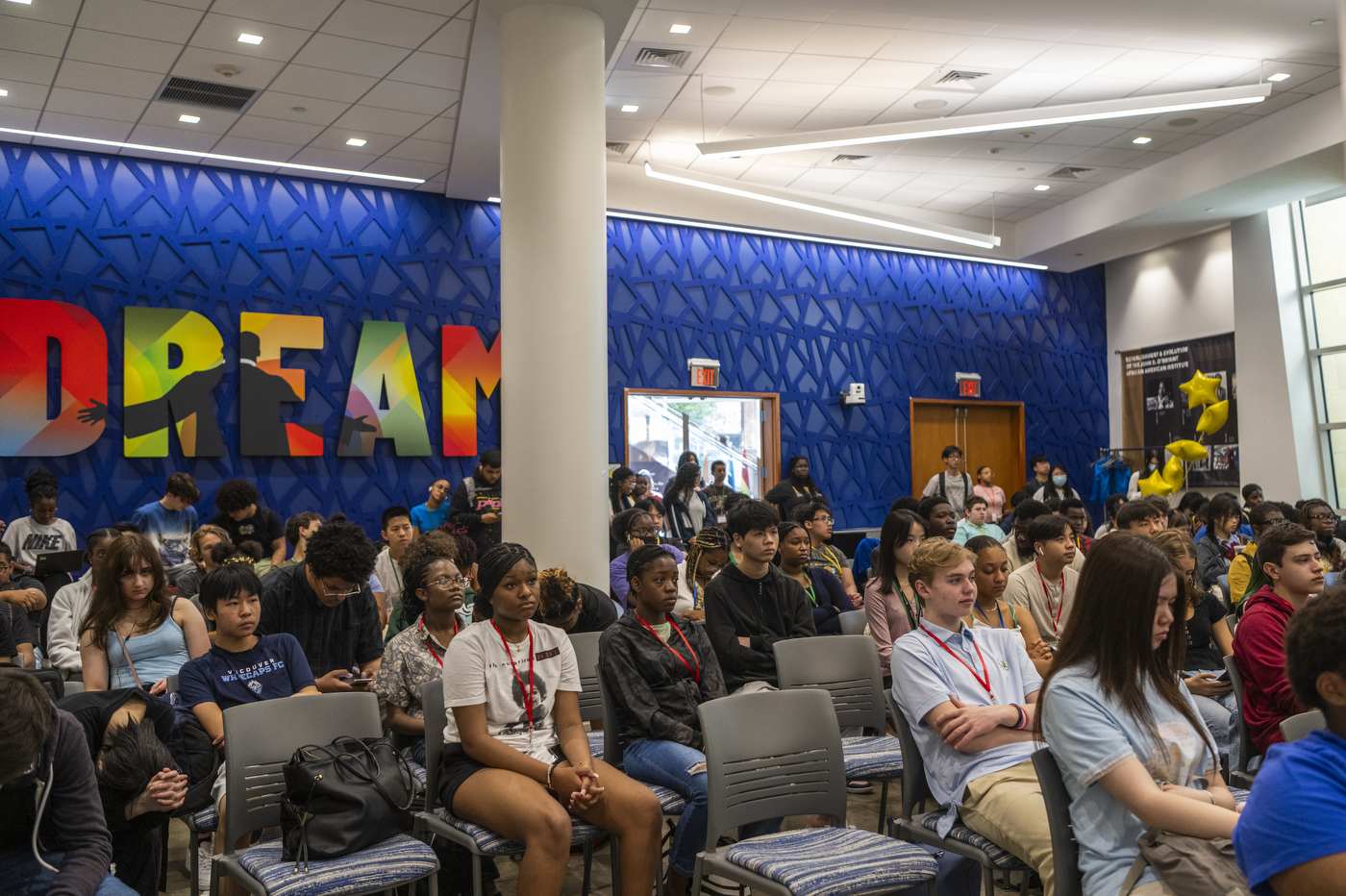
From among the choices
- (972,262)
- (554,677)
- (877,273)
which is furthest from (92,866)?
(972,262)

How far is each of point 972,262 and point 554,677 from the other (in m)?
11.7

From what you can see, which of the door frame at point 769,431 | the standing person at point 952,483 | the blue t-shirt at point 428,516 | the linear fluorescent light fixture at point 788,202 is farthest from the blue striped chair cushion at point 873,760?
the standing person at point 952,483

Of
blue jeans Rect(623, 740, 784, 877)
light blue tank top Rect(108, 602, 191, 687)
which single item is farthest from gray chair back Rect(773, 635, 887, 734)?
light blue tank top Rect(108, 602, 191, 687)

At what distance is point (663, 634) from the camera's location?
373cm

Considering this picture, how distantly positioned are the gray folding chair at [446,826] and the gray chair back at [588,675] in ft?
2.56

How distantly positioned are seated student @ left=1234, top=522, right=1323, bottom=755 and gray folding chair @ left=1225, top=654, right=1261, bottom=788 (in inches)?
1.3

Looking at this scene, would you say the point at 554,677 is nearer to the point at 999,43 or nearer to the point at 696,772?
the point at 696,772

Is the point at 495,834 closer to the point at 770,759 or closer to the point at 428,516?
the point at 770,759

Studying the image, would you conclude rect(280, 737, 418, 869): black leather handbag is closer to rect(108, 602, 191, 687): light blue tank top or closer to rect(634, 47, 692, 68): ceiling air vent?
rect(108, 602, 191, 687): light blue tank top

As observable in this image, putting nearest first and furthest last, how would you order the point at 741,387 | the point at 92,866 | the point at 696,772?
1. the point at 92,866
2. the point at 696,772
3. the point at 741,387

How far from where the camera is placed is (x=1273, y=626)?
334cm

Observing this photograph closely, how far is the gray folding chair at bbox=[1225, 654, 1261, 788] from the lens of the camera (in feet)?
11.1

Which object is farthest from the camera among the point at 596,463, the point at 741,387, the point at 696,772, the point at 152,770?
the point at 741,387

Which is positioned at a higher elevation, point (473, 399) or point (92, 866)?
point (473, 399)
